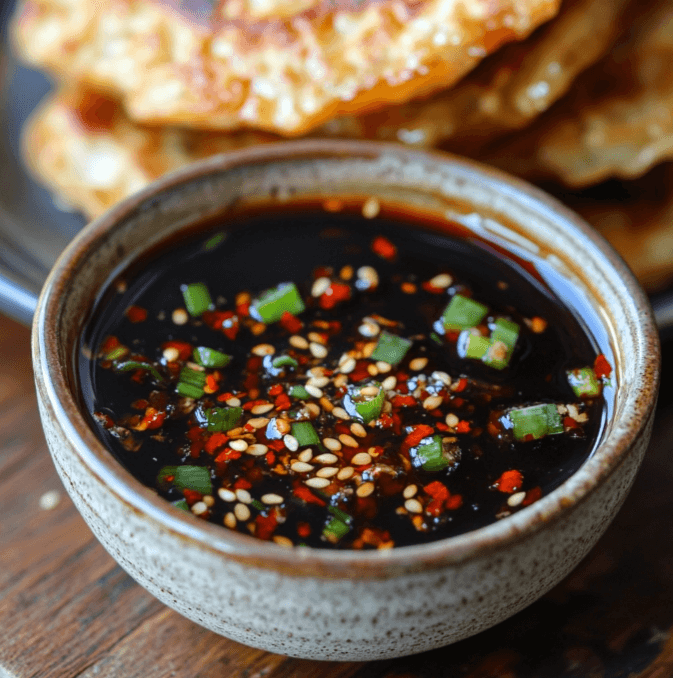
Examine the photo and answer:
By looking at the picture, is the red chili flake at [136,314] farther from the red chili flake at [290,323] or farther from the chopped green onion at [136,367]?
the red chili flake at [290,323]

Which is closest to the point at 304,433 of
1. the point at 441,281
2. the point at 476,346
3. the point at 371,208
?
the point at 476,346

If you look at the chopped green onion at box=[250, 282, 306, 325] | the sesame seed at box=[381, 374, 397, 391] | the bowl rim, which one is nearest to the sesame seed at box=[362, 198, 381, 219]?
the bowl rim

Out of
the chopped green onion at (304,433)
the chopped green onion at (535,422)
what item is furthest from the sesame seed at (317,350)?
the chopped green onion at (535,422)

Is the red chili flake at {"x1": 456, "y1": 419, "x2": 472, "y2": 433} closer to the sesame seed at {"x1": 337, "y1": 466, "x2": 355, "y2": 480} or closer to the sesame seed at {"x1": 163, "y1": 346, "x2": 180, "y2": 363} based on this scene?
the sesame seed at {"x1": 337, "y1": 466, "x2": 355, "y2": 480}

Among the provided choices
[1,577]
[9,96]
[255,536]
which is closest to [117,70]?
[9,96]

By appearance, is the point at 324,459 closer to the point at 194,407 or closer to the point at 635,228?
the point at 194,407

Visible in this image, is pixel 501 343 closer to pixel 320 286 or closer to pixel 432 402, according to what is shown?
pixel 432 402
